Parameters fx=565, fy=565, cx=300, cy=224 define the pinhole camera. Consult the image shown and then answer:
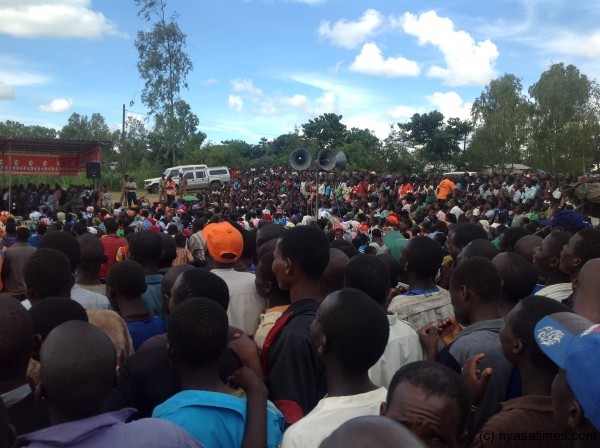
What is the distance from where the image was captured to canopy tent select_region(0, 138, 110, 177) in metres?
23.4

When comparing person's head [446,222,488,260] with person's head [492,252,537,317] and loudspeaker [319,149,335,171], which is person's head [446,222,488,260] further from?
loudspeaker [319,149,335,171]

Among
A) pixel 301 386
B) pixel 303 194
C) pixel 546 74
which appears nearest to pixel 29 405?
pixel 301 386

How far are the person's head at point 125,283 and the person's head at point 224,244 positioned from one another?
72 cm

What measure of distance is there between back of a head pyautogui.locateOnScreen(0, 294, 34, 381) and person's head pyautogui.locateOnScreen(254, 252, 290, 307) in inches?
59.5

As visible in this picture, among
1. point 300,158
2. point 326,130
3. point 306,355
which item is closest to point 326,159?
point 300,158

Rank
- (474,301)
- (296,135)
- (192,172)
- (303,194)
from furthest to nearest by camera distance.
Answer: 1. (296,135)
2. (192,172)
3. (303,194)
4. (474,301)

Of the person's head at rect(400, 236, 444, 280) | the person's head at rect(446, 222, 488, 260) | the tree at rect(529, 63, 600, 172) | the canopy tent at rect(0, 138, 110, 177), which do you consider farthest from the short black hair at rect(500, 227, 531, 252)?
the tree at rect(529, 63, 600, 172)

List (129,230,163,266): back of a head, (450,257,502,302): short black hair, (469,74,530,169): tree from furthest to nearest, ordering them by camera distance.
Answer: (469,74,530,169): tree
(129,230,163,266): back of a head
(450,257,502,302): short black hair

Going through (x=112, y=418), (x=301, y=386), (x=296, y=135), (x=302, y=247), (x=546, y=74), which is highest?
(x=546, y=74)

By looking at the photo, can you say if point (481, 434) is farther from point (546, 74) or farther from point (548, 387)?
point (546, 74)

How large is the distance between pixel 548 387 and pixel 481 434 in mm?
453

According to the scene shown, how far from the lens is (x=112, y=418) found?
5.69 ft

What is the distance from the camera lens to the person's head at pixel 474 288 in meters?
3.10

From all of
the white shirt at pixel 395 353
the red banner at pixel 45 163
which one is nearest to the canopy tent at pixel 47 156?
the red banner at pixel 45 163
